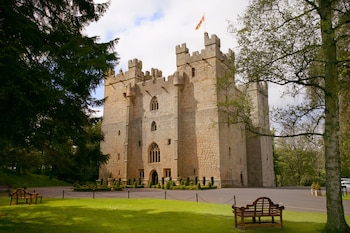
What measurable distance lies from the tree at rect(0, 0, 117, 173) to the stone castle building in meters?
21.7

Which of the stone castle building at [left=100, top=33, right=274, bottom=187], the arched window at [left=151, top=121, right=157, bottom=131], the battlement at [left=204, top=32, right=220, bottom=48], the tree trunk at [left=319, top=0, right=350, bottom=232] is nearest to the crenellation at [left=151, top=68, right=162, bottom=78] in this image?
the stone castle building at [left=100, top=33, right=274, bottom=187]

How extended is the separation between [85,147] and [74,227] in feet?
9.62

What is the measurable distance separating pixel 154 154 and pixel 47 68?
29.9 m

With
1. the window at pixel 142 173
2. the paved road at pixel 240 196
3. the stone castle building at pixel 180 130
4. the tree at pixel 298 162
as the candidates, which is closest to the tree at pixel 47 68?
the paved road at pixel 240 196

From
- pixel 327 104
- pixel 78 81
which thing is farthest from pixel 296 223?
pixel 78 81

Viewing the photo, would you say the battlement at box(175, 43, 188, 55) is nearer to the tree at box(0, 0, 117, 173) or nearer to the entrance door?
the entrance door

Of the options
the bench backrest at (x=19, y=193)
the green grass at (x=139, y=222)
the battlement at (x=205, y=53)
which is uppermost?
the battlement at (x=205, y=53)

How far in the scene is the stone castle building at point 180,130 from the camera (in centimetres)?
3410

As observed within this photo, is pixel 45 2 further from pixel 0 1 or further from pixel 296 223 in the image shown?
pixel 296 223

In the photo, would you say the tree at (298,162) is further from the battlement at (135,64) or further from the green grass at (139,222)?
the green grass at (139,222)

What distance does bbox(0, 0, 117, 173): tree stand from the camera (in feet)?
24.9

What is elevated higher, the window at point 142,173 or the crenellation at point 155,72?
the crenellation at point 155,72

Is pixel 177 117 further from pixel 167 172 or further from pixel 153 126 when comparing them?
pixel 167 172

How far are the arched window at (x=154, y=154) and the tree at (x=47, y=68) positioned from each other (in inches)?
1062
